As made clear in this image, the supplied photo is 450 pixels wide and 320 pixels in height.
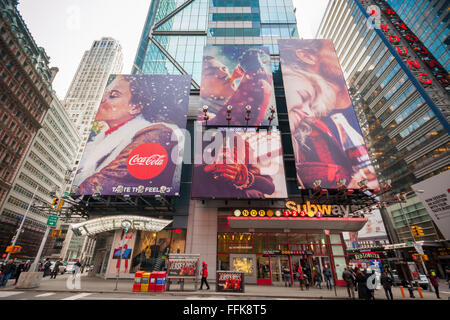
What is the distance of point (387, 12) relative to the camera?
139ft

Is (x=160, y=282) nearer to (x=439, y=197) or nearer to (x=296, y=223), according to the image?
(x=296, y=223)

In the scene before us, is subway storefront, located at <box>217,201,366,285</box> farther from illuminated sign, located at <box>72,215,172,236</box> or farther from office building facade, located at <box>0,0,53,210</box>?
office building facade, located at <box>0,0,53,210</box>

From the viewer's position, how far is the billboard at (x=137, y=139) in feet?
74.9

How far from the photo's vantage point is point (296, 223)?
21.3m

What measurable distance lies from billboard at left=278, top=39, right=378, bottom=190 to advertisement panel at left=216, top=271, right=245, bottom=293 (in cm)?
1190

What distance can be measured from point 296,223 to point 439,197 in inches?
641

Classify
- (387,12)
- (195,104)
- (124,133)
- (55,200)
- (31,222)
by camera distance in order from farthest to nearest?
(31,222)
(387,12)
(195,104)
(124,133)
(55,200)

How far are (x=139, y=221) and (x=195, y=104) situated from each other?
61.5 ft

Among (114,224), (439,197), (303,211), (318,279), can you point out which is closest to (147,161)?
(114,224)

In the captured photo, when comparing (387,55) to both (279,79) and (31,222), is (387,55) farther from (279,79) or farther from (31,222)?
(31,222)

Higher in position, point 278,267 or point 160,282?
point 278,267

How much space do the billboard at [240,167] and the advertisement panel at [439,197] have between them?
16.6 metres

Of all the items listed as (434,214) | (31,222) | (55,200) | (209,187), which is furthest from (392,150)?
(31,222)

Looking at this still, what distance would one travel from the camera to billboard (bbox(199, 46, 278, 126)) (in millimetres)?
26578
